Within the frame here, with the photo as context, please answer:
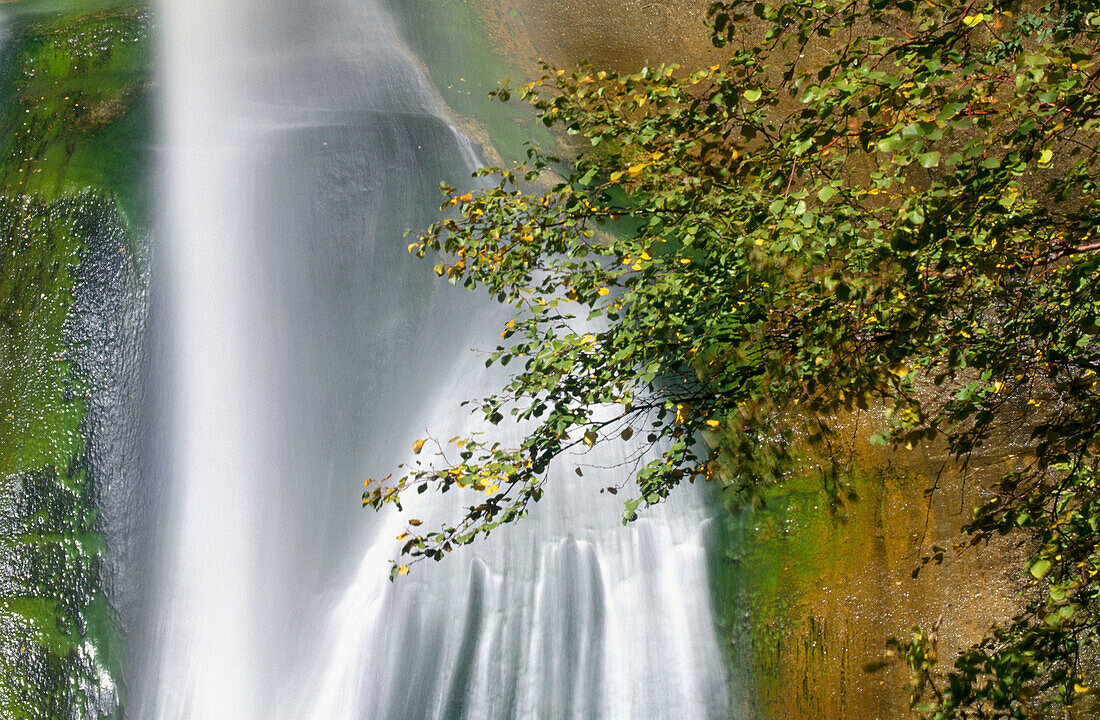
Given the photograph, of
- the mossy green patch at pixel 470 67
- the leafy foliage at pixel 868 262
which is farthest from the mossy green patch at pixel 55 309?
the leafy foliage at pixel 868 262

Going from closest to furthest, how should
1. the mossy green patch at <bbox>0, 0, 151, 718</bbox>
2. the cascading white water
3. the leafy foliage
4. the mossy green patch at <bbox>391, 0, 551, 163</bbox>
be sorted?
the leafy foliage → the mossy green patch at <bbox>0, 0, 151, 718</bbox> → the cascading white water → the mossy green patch at <bbox>391, 0, 551, 163</bbox>

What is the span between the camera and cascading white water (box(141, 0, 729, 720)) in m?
5.89

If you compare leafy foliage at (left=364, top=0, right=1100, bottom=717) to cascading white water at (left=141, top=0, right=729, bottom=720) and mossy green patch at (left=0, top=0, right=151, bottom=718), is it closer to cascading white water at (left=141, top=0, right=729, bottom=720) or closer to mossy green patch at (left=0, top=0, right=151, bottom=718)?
cascading white water at (left=141, top=0, right=729, bottom=720)

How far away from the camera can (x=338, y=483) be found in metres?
6.37

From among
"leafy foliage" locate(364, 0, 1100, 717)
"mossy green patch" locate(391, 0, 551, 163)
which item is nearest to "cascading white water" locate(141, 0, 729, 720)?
"mossy green patch" locate(391, 0, 551, 163)

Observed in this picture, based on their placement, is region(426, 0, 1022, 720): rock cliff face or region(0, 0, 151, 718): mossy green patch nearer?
region(0, 0, 151, 718): mossy green patch

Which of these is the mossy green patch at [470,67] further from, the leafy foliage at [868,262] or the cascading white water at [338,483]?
the leafy foliage at [868,262]

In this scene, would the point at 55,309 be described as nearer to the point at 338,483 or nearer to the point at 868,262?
the point at 338,483

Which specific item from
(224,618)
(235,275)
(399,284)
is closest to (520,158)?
(399,284)

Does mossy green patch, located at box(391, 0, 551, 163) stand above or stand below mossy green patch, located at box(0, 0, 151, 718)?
above

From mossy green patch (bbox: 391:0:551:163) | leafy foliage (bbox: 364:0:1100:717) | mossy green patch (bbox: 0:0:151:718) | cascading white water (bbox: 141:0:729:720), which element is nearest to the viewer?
leafy foliage (bbox: 364:0:1100:717)

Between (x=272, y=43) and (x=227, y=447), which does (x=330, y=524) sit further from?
(x=272, y=43)

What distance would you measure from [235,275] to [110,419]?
160cm

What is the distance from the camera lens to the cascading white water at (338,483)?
19.3 feet
